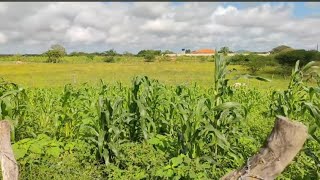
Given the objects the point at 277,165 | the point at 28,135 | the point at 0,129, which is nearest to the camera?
the point at 277,165

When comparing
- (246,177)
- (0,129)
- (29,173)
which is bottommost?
(29,173)

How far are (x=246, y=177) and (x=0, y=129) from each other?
2.15 m

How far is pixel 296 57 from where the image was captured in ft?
102

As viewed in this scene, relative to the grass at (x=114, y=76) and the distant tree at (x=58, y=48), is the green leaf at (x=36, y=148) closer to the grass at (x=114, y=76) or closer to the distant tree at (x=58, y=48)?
the grass at (x=114, y=76)

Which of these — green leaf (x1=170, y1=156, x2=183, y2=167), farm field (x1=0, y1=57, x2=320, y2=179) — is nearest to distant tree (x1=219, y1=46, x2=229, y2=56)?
farm field (x1=0, y1=57, x2=320, y2=179)

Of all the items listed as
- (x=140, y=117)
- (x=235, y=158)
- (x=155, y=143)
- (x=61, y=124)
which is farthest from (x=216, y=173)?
(x=61, y=124)

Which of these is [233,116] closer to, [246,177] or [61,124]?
[246,177]

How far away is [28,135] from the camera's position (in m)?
4.77

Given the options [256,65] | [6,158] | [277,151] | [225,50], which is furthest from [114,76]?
[277,151]

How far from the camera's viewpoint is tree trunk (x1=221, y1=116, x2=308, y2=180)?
259cm

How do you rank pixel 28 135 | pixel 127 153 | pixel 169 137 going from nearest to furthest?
pixel 127 153 < pixel 169 137 < pixel 28 135

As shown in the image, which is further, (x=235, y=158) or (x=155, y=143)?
(x=155, y=143)

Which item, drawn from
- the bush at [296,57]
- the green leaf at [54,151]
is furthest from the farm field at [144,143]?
the bush at [296,57]

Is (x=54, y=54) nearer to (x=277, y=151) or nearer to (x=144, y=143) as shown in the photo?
(x=144, y=143)
